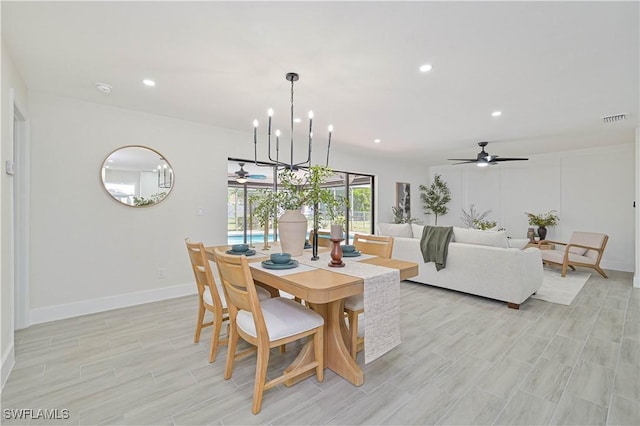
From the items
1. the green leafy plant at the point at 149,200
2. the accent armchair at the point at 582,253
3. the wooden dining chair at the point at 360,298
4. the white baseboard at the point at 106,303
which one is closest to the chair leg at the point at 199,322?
the wooden dining chair at the point at 360,298

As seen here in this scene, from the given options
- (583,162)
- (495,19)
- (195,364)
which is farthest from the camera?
(583,162)

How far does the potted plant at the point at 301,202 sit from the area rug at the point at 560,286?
11.0ft

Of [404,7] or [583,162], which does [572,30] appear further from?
[583,162]

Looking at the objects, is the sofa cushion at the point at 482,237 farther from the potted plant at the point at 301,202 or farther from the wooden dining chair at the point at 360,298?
the potted plant at the point at 301,202

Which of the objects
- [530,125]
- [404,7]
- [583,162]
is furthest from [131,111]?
[583,162]

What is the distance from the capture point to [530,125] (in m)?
4.17

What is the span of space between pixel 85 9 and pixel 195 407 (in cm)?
248

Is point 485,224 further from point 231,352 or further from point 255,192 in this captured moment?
point 231,352

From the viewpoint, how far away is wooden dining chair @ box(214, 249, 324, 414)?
1684 mm

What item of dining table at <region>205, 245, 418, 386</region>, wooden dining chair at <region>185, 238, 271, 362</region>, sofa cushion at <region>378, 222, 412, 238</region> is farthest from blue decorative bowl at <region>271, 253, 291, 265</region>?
sofa cushion at <region>378, 222, 412, 238</region>

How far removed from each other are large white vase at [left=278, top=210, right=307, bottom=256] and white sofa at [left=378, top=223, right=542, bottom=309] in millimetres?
2438

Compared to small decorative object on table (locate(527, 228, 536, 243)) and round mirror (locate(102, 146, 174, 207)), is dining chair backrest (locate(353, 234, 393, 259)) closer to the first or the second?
round mirror (locate(102, 146, 174, 207))

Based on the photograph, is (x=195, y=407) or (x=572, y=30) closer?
(x=195, y=407)

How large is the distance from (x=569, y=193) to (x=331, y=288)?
7.04 meters
